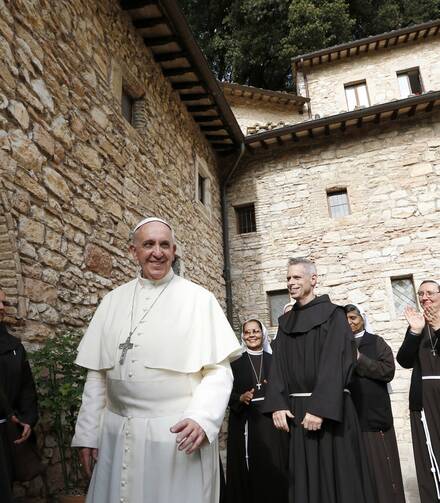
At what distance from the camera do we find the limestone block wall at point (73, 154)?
12.0ft

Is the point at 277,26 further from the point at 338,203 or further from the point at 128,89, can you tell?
the point at 128,89

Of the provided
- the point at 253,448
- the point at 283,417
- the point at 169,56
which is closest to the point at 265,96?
the point at 169,56

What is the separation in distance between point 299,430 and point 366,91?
38.9 feet

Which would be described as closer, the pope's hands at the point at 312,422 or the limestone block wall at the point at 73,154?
the pope's hands at the point at 312,422

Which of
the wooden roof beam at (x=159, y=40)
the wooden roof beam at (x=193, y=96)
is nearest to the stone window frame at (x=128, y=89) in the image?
the wooden roof beam at (x=159, y=40)

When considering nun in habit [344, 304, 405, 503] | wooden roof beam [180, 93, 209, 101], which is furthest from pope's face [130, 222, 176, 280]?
wooden roof beam [180, 93, 209, 101]

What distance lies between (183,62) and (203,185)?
282 centimetres

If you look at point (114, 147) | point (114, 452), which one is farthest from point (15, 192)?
point (114, 452)

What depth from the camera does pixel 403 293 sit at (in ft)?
27.3

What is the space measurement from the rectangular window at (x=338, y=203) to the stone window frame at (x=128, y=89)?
470cm

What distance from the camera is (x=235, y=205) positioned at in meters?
10.0

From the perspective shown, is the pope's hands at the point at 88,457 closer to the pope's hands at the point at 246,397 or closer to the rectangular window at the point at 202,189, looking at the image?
the pope's hands at the point at 246,397

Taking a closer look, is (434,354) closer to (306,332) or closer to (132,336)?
(306,332)

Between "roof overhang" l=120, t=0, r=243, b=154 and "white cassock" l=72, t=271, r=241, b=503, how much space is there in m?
5.29
